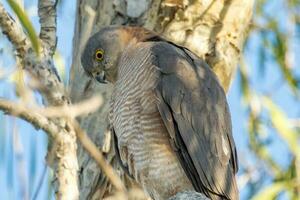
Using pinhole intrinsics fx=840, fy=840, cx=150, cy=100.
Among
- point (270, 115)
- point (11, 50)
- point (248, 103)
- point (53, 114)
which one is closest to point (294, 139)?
point (270, 115)

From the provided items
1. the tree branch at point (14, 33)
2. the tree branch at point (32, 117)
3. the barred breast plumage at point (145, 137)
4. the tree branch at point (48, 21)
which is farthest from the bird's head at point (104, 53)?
the tree branch at point (32, 117)

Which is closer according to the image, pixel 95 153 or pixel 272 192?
pixel 95 153

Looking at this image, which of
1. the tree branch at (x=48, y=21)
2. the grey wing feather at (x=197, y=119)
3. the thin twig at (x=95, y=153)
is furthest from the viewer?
the grey wing feather at (x=197, y=119)

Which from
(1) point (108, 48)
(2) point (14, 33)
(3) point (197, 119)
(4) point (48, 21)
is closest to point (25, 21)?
(2) point (14, 33)

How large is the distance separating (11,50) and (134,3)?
3.55 feet

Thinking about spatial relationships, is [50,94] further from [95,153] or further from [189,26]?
[189,26]

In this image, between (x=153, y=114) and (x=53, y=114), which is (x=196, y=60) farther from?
(x=53, y=114)

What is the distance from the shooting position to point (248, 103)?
610 cm

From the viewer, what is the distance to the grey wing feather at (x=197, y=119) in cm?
418

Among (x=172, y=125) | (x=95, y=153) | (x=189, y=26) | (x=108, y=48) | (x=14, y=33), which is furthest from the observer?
(x=108, y=48)

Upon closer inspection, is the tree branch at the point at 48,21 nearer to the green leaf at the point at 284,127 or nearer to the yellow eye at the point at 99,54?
the yellow eye at the point at 99,54

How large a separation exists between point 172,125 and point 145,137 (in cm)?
15

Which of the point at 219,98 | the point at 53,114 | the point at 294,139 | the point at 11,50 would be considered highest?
the point at 11,50

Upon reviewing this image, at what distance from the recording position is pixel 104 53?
4961 mm
